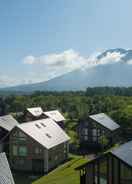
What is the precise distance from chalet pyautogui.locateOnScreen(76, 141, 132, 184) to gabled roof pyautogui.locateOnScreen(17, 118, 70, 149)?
66.4 ft

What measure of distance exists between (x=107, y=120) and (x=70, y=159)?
1842 cm

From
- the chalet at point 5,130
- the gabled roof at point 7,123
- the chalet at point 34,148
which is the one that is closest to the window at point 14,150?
the chalet at point 34,148

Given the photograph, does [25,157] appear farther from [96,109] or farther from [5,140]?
[96,109]

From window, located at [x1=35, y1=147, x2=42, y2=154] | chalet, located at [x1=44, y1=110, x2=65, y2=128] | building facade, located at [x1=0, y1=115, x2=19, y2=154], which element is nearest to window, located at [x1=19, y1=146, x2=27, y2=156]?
window, located at [x1=35, y1=147, x2=42, y2=154]

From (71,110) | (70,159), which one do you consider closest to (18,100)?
(71,110)

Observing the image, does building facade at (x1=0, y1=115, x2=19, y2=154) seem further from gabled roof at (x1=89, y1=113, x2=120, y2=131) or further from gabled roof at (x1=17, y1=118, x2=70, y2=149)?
gabled roof at (x1=89, y1=113, x2=120, y2=131)

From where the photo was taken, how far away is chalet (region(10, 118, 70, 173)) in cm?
4897

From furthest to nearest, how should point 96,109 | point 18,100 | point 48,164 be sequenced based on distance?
point 18,100 < point 96,109 < point 48,164

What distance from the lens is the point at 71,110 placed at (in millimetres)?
115625

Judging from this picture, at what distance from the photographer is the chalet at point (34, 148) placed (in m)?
49.0

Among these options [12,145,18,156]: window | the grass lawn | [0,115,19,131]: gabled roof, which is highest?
[0,115,19,131]: gabled roof

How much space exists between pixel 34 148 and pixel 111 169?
23.3 m

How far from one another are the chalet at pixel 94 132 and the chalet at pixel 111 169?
37735 millimetres

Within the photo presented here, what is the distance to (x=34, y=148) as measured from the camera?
1940 inches
